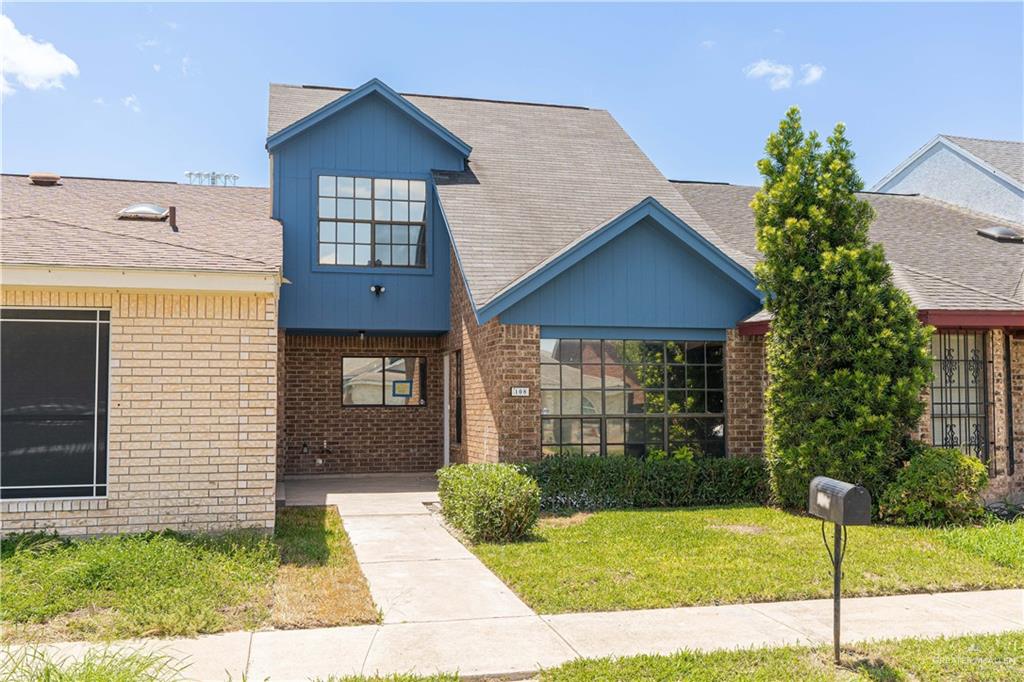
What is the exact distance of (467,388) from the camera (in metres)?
14.7

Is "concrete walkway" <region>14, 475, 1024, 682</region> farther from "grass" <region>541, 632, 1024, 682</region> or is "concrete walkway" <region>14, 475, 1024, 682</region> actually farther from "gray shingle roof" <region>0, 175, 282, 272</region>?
"gray shingle roof" <region>0, 175, 282, 272</region>

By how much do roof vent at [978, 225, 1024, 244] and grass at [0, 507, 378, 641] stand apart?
14.3m

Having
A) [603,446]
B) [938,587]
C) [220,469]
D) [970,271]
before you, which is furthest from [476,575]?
[970,271]

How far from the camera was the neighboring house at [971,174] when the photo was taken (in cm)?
1798

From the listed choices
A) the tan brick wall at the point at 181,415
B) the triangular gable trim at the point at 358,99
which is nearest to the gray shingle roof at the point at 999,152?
the triangular gable trim at the point at 358,99

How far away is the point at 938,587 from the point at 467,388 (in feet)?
28.3

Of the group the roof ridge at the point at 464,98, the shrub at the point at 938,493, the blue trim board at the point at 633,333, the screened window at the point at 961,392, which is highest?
the roof ridge at the point at 464,98

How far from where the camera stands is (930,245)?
52.0ft

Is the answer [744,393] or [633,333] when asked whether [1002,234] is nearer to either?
[744,393]

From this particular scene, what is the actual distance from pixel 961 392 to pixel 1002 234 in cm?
554

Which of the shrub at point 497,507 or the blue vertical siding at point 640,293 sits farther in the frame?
the blue vertical siding at point 640,293

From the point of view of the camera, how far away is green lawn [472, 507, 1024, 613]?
285 inches

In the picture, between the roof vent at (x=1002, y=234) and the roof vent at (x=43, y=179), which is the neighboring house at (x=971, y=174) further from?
the roof vent at (x=43, y=179)

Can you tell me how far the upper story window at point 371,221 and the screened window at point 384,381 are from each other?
2.93 m
